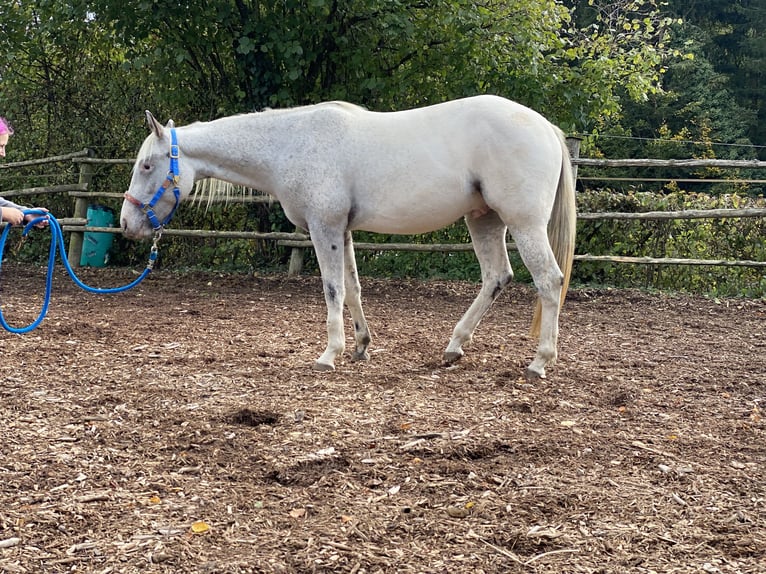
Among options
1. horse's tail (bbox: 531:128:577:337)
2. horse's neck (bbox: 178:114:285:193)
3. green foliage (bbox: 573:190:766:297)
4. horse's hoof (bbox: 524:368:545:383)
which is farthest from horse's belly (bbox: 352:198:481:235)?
green foliage (bbox: 573:190:766:297)

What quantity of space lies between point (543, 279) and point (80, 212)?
7580 mm

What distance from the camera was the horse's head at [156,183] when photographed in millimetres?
4238

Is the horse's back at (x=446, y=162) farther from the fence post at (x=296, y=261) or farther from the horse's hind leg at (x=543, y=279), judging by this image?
the fence post at (x=296, y=261)

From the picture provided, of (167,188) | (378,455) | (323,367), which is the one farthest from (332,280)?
(378,455)

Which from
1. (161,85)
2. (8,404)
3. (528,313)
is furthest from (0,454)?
(161,85)

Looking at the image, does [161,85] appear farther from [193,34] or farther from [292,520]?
[292,520]

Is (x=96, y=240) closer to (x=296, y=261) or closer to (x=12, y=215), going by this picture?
(x=296, y=261)

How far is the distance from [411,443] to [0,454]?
1570 millimetres

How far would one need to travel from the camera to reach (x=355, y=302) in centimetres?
452

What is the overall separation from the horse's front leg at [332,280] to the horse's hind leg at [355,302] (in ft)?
0.62

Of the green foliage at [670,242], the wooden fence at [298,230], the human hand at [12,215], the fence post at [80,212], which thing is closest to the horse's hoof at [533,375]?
the human hand at [12,215]

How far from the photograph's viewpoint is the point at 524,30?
795 cm

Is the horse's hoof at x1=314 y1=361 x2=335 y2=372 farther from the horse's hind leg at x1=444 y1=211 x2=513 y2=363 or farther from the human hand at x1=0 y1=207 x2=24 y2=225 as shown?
the human hand at x1=0 y1=207 x2=24 y2=225

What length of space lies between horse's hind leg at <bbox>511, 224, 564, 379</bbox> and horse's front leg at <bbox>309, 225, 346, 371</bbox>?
100cm
